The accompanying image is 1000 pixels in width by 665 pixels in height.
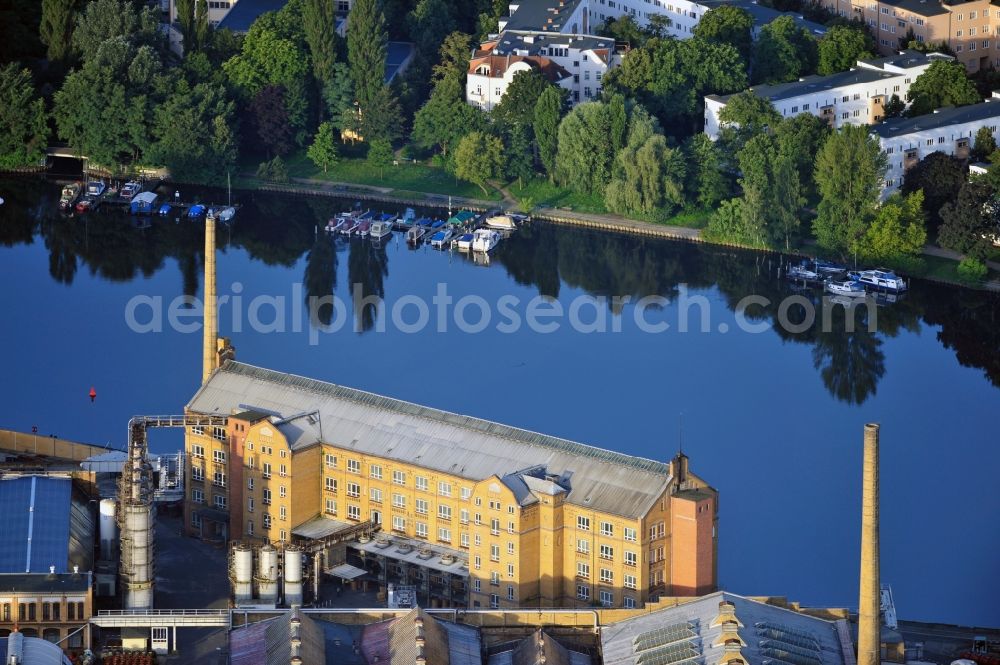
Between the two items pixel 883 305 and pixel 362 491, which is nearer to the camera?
pixel 362 491

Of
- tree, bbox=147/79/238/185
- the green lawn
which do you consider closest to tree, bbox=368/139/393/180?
the green lawn

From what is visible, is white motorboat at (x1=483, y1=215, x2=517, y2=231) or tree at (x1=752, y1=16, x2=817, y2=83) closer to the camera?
white motorboat at (x1=483, y1=215, x2=517, y2=231)

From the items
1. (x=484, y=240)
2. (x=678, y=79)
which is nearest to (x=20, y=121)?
(x=484, y=240)

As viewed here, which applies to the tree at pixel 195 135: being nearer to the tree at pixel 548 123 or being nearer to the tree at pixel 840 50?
the tree at pixel 548 123

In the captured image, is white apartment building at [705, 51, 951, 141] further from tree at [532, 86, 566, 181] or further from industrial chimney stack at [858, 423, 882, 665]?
industrial chimney stack at [858, 423, 882, 665]

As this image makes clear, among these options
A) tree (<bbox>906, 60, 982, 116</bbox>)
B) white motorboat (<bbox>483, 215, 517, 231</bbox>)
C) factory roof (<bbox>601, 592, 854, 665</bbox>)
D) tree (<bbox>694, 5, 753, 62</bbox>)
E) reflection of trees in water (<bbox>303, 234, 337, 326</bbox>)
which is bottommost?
factory roof (<bbox>601, 592, 854, 665</bbox>)

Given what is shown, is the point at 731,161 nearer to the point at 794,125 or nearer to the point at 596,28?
the point at 794,125

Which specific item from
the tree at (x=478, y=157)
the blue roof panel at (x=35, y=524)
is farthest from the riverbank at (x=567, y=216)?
the blue roof panel at (x=35, y=524)

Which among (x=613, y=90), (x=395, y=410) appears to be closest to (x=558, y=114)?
(x=613, y=90)
